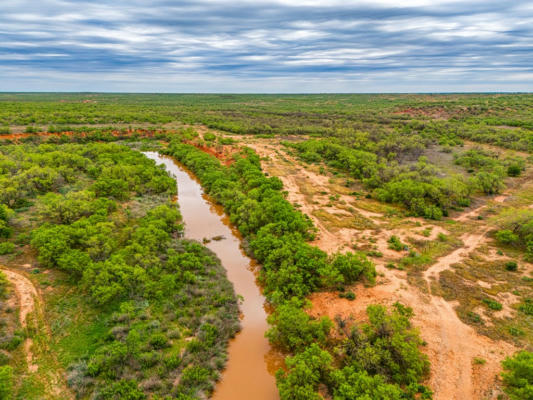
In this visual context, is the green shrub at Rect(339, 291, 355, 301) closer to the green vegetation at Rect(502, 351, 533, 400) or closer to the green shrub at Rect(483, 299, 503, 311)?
the green vegetation at Rect(502, 351, 533, 400)

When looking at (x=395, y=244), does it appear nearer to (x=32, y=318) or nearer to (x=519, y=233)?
(x=519, y=233)

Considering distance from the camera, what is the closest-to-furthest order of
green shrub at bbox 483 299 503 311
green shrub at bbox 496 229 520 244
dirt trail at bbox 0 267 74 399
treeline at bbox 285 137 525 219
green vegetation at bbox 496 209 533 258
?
dirt trail at bbox 0 267 74 399, green shrub at bbox 483 299 503 311, green vegetation at bbox 496 209 533 258, green shrub at bbox 496 229 520 244, treeline at bbox 285 137 525 219

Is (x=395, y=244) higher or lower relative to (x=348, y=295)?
higher

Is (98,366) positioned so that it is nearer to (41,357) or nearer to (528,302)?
(41,357)

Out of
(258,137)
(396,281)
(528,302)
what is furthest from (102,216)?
(258,137)

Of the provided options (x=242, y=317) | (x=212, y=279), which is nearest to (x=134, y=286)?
(x=212, y=279)

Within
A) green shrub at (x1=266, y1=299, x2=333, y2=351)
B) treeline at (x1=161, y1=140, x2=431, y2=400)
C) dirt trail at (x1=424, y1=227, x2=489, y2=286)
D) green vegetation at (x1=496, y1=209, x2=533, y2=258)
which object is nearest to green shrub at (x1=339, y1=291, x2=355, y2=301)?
treeline at (x1=161, y1=140, x2=431, y2=400)
